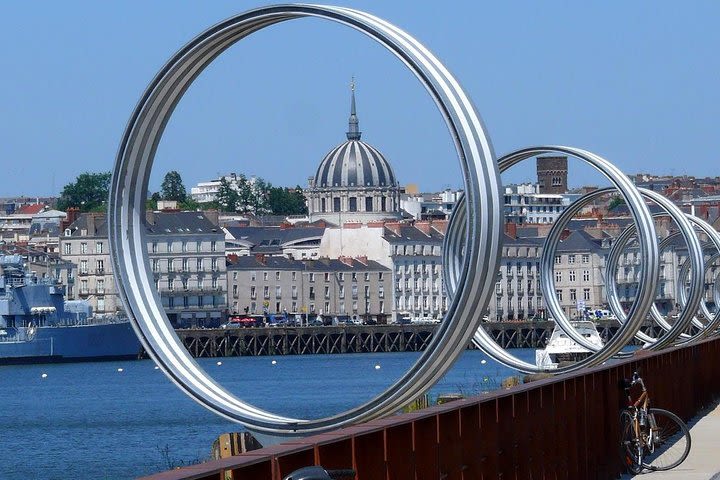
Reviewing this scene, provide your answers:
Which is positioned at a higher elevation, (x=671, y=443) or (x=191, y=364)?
(x=191, y=364)

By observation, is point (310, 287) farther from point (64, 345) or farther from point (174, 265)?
point (64, 345)

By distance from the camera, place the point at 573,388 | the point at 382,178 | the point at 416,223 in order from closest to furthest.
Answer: the point at 573,388 < the point at 416,223 < the point at 382,178

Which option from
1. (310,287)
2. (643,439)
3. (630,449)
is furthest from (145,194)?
(310,287)

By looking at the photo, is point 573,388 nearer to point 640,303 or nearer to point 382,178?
point 640,303

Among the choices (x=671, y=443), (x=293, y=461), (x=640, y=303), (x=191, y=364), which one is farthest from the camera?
(x=640, y=303)

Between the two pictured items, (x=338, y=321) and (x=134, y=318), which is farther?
(x=338, y=321)

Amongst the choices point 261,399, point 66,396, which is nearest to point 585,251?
point 66,396
